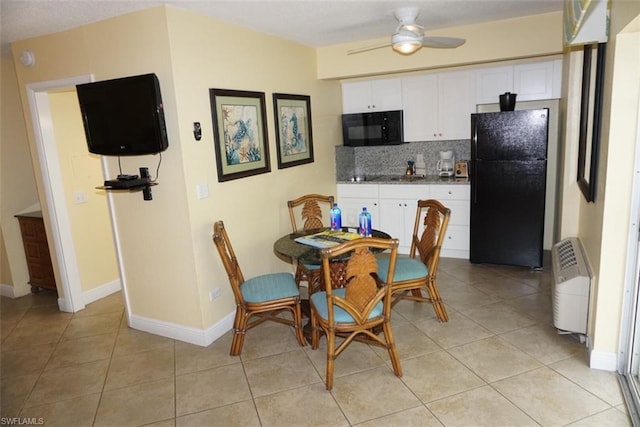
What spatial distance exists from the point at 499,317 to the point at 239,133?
2.59 m

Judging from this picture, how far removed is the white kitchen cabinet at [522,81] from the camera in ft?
14.7

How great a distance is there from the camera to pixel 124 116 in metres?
2.95

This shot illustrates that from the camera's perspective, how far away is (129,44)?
3000 mm

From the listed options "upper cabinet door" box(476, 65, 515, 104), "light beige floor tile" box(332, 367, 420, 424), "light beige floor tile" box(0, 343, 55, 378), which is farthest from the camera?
"upper cabinet door" box(476, 65, 515, 104)

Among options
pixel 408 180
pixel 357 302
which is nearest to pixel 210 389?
pixel 357 302

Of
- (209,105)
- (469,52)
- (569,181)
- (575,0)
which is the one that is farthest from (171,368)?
(469,52)

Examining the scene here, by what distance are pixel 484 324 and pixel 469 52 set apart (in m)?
2.54

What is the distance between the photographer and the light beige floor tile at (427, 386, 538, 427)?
226 centimetres

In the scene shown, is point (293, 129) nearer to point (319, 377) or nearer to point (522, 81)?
point (319, 377)

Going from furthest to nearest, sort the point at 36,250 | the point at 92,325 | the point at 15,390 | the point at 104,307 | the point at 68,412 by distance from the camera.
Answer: the point at 36,250 → the point at 104,307 → the point at 92,325 → the point at 15,390 → the point at 68,412

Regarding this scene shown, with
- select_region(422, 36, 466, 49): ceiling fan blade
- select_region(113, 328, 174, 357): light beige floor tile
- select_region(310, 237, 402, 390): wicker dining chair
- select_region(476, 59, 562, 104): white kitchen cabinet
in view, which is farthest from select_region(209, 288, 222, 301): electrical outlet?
select_region(476, 59, 562, 104): white kitchen cabinet

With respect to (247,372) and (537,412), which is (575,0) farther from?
(247,372)

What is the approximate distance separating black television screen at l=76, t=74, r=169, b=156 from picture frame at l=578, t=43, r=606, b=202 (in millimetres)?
2794

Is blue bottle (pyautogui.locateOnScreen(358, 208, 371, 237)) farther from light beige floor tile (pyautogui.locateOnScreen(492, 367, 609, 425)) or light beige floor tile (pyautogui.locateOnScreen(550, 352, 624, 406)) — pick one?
light beige floor tile (pyautogui.locateOnScreen(550, 352, 624, 406))
